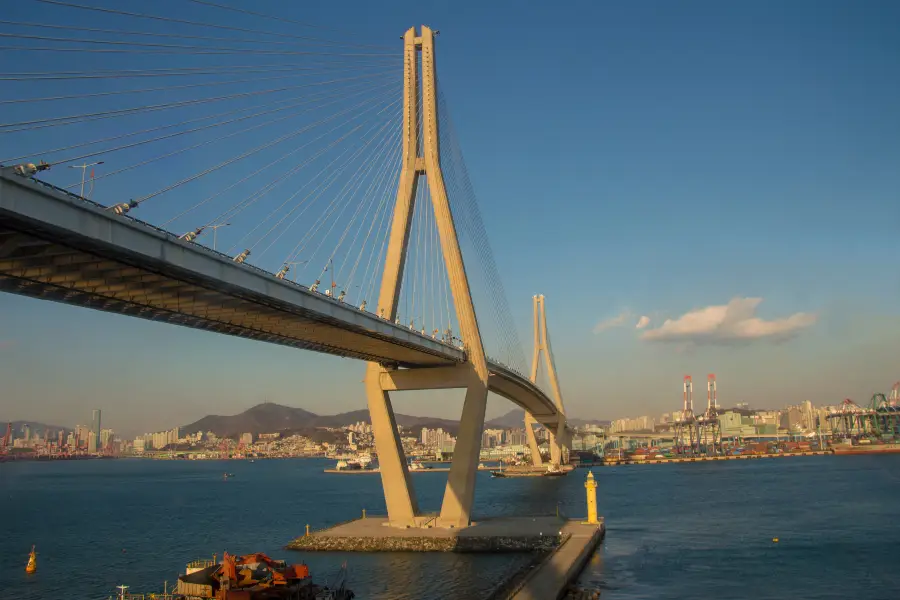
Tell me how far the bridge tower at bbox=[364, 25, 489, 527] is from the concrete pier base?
3.49 feet

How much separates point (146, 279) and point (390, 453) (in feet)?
63.1

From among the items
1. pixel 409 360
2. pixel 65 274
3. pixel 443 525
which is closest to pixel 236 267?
pixel 65 274

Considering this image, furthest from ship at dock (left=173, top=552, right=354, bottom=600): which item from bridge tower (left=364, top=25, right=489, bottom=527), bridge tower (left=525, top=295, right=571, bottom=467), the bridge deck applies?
bridge tower (left=525, top=295, right=571, bottom=467)

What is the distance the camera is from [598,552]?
34.6 meters

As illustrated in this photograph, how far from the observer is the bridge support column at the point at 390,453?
35188 millimetres

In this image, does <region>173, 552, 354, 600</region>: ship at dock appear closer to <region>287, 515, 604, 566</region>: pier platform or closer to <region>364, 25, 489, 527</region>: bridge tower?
<region>287, 515, 604, 566</region>: pier platform

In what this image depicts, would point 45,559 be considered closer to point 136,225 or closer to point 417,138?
point 417,138

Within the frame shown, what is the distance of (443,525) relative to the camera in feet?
118

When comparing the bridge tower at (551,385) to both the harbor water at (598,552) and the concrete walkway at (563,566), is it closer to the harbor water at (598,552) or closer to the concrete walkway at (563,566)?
the harbor water at (598,552)

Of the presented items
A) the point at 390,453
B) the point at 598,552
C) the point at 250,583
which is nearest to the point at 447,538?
the point at 390,453

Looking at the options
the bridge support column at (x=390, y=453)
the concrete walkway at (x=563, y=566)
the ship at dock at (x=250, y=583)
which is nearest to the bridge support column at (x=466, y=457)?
the bridge support column at (x=390, y=453)

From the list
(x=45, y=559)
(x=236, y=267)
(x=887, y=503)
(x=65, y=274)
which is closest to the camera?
(x=65, y=274)

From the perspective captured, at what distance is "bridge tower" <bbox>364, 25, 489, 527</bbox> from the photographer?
34594mm

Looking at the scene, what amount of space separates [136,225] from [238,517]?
1924 inches
